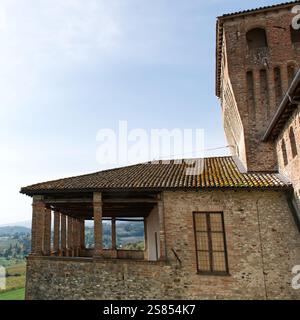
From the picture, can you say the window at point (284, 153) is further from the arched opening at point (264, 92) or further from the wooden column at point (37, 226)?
the wooden column at point (37, 226)

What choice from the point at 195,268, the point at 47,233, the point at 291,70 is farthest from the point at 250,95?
the point at 47,233

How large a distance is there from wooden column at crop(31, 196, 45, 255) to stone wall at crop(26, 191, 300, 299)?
1.13m

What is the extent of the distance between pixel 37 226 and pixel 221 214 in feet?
25.7

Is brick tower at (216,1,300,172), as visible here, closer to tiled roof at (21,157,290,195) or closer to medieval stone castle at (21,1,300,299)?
medieval stone castle at (21,1,300,299)

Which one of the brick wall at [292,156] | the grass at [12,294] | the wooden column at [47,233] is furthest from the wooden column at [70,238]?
the grass at [12,294]

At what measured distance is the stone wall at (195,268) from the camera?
10266 millimetres

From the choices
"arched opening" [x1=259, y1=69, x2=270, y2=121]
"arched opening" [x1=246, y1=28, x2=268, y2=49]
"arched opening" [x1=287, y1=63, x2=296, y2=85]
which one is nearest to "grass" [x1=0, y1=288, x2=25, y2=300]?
"arched opening" [x1=259, y1=69, x2=270, y2=121]

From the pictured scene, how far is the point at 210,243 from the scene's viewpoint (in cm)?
1116

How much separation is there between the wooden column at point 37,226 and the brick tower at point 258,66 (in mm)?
9474

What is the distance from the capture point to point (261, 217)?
35.4 feet

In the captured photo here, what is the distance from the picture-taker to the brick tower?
13125 millimetres

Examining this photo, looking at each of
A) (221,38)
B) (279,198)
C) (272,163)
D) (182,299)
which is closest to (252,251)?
(279,198)

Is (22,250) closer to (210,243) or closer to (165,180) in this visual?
(165,180)
